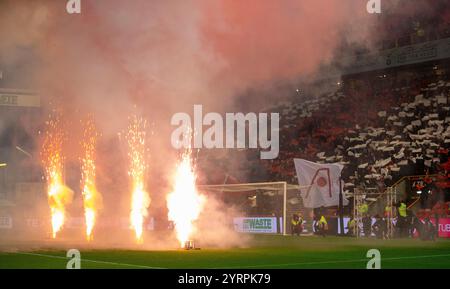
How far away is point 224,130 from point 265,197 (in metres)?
12.0

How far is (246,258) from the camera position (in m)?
19.4

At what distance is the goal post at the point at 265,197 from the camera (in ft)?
122

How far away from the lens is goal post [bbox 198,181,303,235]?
1468 inches

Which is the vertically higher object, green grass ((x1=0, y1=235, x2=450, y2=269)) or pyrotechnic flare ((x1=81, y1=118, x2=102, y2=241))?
pyrotechnic flare ((x1=81, y1=118, x2=102, y2=241))

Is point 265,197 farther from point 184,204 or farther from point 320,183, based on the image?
point 184,204

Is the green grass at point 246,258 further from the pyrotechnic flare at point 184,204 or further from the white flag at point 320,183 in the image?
the white flag at point 320,183

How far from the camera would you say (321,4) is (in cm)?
2214

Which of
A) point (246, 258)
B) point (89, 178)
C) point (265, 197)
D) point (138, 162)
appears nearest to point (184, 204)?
point (246, 258)

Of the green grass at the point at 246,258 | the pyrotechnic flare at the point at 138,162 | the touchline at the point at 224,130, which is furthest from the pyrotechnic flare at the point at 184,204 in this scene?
the pyrotechnic flare at the point at 138,162

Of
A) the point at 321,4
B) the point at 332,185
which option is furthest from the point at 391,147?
the point at 321,4

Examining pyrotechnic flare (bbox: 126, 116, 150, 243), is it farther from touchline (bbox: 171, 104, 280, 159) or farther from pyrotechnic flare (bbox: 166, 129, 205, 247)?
pyrotechnic flare (bbox: 166, 129, 205, 247)

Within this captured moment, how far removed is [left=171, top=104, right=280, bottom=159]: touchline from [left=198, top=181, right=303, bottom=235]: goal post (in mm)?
2095

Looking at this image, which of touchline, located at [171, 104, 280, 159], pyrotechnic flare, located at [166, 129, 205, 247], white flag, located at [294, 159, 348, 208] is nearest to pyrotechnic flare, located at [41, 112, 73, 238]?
touchline, located at [171, 104, 280, 159]
